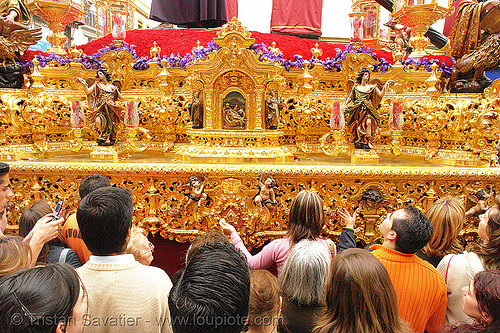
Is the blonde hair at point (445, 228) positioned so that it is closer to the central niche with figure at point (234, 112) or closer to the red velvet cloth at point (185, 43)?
the central niche with figure at point (234, 112)

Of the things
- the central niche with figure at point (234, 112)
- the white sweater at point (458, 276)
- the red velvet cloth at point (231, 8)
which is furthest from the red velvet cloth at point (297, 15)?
the white sweater at point (458, 276)

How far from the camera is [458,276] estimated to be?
206 centimetres

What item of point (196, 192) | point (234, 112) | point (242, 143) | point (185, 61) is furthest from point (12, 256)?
point (185, 61)

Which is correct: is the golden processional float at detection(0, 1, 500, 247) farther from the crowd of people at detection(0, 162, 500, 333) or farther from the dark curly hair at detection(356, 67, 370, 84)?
the crowd of people at detection(0, 162, 500, 333)

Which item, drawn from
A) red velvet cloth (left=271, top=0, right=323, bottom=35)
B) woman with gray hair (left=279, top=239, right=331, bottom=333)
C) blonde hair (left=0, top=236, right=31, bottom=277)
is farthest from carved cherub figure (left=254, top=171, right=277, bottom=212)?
red velvet cloth (left=271, top=0, right=323, bottom=35)

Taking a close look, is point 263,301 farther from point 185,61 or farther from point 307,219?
point 185,61

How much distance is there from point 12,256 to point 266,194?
2366 mm

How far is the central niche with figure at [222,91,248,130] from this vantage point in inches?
172

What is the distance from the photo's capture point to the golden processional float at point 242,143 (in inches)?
148

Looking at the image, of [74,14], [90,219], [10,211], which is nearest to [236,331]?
[90,219]

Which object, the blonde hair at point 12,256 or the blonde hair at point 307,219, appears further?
the blonde hair at point 307,219

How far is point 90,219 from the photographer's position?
66.3 inches

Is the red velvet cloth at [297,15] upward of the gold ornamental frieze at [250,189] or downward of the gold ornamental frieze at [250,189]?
upward

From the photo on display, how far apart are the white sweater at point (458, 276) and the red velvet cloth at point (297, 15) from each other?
753 cm
